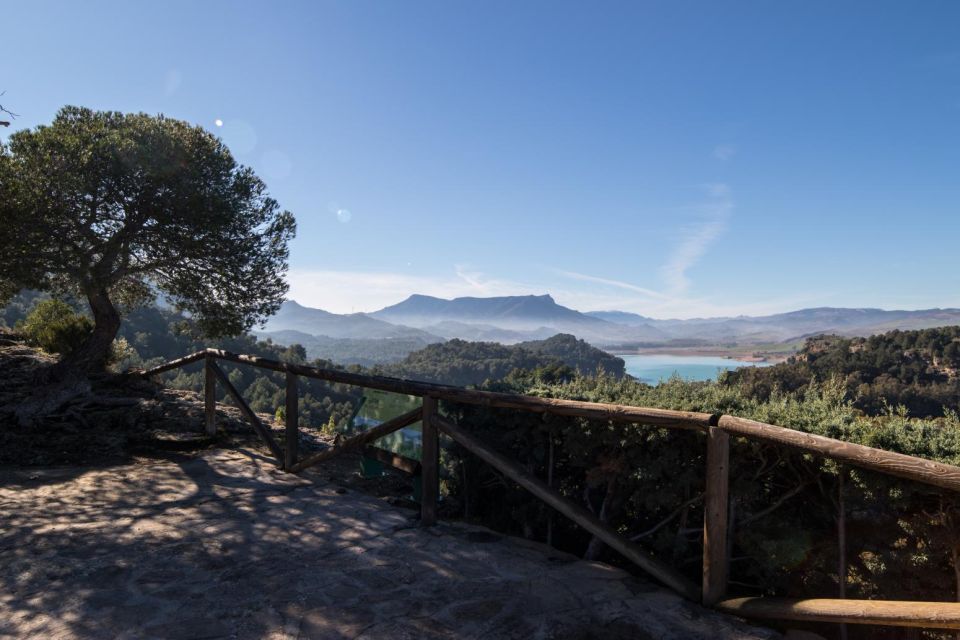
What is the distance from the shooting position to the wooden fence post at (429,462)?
399 cm

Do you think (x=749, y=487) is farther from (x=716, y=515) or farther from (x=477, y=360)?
(x=477, y=360)

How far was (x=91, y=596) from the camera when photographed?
272cm

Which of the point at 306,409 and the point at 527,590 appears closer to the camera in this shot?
the point at 527,590

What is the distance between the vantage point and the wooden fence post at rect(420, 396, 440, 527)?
399 cm

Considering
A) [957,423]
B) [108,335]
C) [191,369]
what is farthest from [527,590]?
[191,369]

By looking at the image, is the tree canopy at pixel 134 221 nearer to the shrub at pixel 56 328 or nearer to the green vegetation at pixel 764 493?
the shrub at pixel 56 328

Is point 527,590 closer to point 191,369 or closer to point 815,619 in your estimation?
point 815,619

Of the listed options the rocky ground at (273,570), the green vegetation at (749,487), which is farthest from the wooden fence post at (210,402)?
the green vegetation at (749,487)

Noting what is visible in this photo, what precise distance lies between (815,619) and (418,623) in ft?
6.32

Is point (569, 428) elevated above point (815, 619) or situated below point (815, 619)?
above

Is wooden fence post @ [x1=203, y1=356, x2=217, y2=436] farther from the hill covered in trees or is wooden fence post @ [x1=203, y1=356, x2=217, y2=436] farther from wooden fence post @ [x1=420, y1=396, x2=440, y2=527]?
the hill covered in trees

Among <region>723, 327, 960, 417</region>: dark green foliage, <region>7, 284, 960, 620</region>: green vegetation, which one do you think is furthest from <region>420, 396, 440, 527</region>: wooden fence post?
<region>723, 327, 960, 417</region>: dark green foliage

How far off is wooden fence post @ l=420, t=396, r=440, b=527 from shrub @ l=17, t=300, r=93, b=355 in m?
10.8

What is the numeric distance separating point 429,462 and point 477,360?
99155 mm
